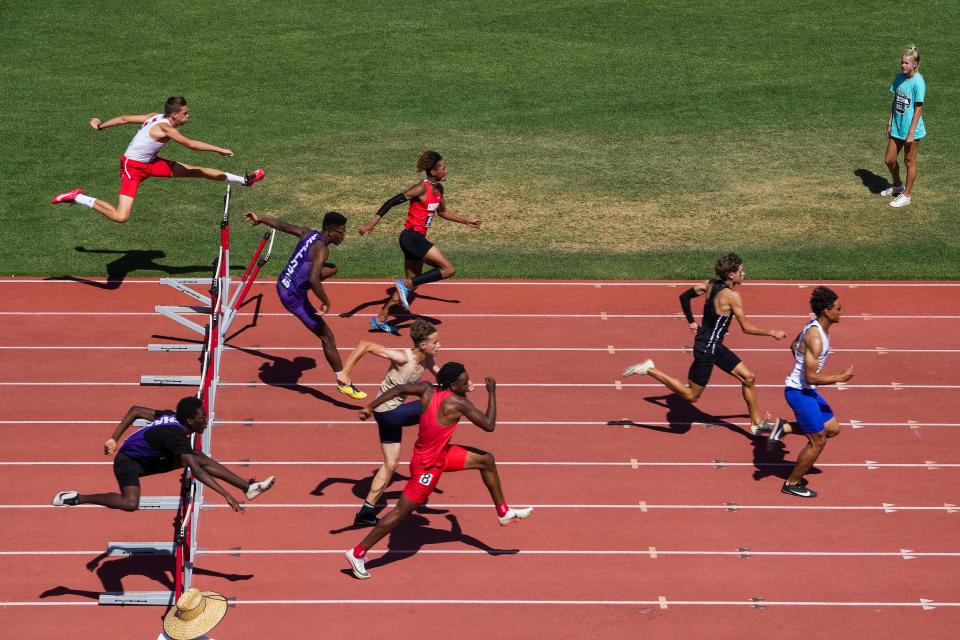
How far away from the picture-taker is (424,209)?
48.4 feet

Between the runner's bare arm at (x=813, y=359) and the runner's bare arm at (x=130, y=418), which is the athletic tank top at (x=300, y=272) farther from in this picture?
the runner's bare arm at (x=813, y=359)

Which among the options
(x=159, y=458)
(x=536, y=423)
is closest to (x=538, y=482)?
(x=536, y=423)

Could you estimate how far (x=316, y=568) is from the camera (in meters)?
10.9

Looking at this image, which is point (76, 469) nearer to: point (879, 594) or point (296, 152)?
point (879, 594)

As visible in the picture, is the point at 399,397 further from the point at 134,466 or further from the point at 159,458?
the point at 134,466

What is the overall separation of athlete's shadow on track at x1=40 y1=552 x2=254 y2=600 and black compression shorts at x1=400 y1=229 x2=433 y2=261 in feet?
16.6

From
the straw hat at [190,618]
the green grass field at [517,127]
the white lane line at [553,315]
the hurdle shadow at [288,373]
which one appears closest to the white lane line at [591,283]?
the green grass field at [517,127]

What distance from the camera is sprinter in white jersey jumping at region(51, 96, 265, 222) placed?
49.9ft

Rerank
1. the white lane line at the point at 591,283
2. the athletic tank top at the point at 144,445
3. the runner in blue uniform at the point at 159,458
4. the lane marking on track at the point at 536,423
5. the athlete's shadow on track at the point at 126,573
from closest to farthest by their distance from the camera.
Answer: the runner in blue uniform at the point at 159,458 < the athletic tank top at the point at 144,445 < the athlete's shadow on track at the point at 126,573 < the lane marking on track at the point at 536,423 < the white lane line at the point at 591,283

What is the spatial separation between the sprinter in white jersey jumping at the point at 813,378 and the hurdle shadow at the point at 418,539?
9.43 feet

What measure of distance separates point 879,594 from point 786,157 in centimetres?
1100

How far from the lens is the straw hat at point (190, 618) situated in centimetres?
933

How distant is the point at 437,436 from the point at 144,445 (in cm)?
238

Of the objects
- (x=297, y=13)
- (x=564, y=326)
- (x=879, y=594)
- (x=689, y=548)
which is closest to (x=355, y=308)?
(x=564, y=326)
